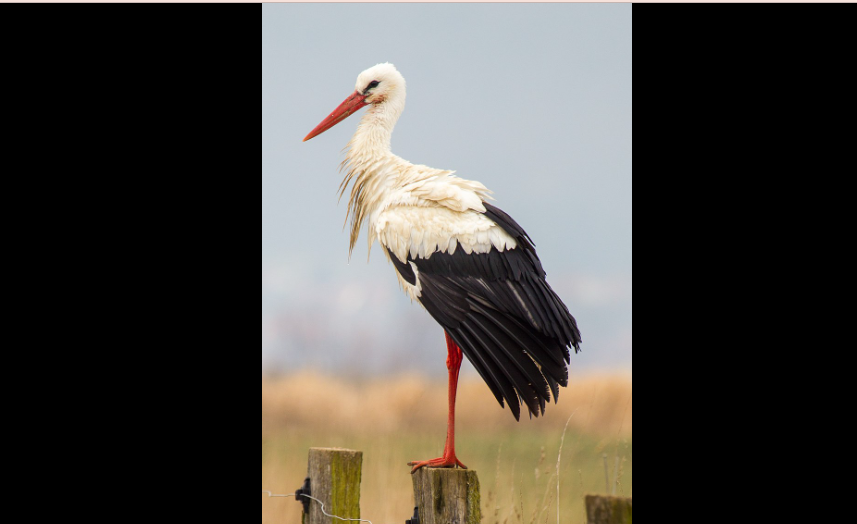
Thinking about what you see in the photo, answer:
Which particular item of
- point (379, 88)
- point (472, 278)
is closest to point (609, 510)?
point (472, 278)

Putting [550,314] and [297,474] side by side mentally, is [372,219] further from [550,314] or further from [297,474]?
[297,474]

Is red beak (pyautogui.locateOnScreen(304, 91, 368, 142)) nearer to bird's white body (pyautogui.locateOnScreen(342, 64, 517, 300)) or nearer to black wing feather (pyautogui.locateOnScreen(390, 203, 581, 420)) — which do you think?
bird's white body (pyautogui.locateOnScreen(342, 64, 517, 300))

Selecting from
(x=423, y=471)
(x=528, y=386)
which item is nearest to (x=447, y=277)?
(x=528, y=386)

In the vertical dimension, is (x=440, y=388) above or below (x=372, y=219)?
below

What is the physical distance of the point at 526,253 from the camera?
2.68 meters

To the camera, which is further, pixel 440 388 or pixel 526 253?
pixel 440 388

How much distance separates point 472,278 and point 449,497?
816 millimetres

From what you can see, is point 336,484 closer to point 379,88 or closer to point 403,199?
point 403,199

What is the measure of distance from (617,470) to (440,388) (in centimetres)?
89

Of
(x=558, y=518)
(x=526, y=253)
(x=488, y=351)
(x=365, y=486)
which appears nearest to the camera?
(x=488, y=351)

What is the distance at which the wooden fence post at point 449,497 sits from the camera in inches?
84.8

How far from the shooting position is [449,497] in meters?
2.16

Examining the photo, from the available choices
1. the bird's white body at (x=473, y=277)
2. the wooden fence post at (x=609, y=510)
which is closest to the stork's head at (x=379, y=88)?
the bird's white body at (x=473, y=277)

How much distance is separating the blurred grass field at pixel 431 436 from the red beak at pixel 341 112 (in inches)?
46.8
